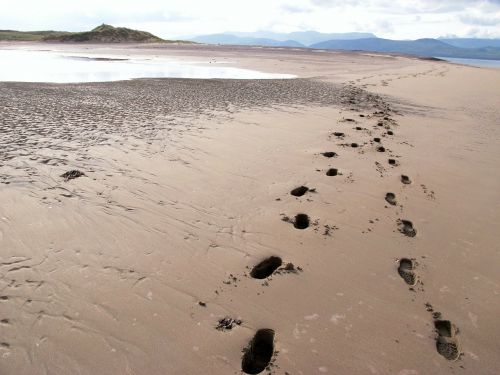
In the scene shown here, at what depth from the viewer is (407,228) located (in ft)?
16.7

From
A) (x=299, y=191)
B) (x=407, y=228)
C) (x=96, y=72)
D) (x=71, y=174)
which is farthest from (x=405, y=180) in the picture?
(x=96, y=72)

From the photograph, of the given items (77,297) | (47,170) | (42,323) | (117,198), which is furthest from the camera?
(47,170)

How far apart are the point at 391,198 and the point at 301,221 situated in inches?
67.9

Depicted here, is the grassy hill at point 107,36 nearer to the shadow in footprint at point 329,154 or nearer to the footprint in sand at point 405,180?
the shadow in footprint at point 329,154

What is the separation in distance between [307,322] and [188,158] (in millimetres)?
4521

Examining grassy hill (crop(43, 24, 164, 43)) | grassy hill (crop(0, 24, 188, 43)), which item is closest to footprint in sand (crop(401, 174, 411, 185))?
grassy hill (crop(0, 24, 188, 43))

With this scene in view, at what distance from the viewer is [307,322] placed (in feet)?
11.2

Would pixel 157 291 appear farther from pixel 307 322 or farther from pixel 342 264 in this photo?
pixel 342 264

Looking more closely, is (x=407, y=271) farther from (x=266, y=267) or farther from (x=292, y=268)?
(x=266, y=267)

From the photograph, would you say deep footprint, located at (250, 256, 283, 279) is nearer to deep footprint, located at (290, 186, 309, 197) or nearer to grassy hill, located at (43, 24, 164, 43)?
deep footprint, located at (290, 186, 309, 197)

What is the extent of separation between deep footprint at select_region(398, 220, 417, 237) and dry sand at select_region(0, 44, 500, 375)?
0.06m

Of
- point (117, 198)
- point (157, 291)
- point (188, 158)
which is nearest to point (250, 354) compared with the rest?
point (157, 291)

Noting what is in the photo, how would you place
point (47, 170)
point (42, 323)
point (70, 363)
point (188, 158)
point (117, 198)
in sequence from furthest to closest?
point (188, 158) → point (47, 170) → point (117, 198) → point (42, 323) → point (70, 363)

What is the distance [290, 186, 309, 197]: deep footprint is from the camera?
597 cm
